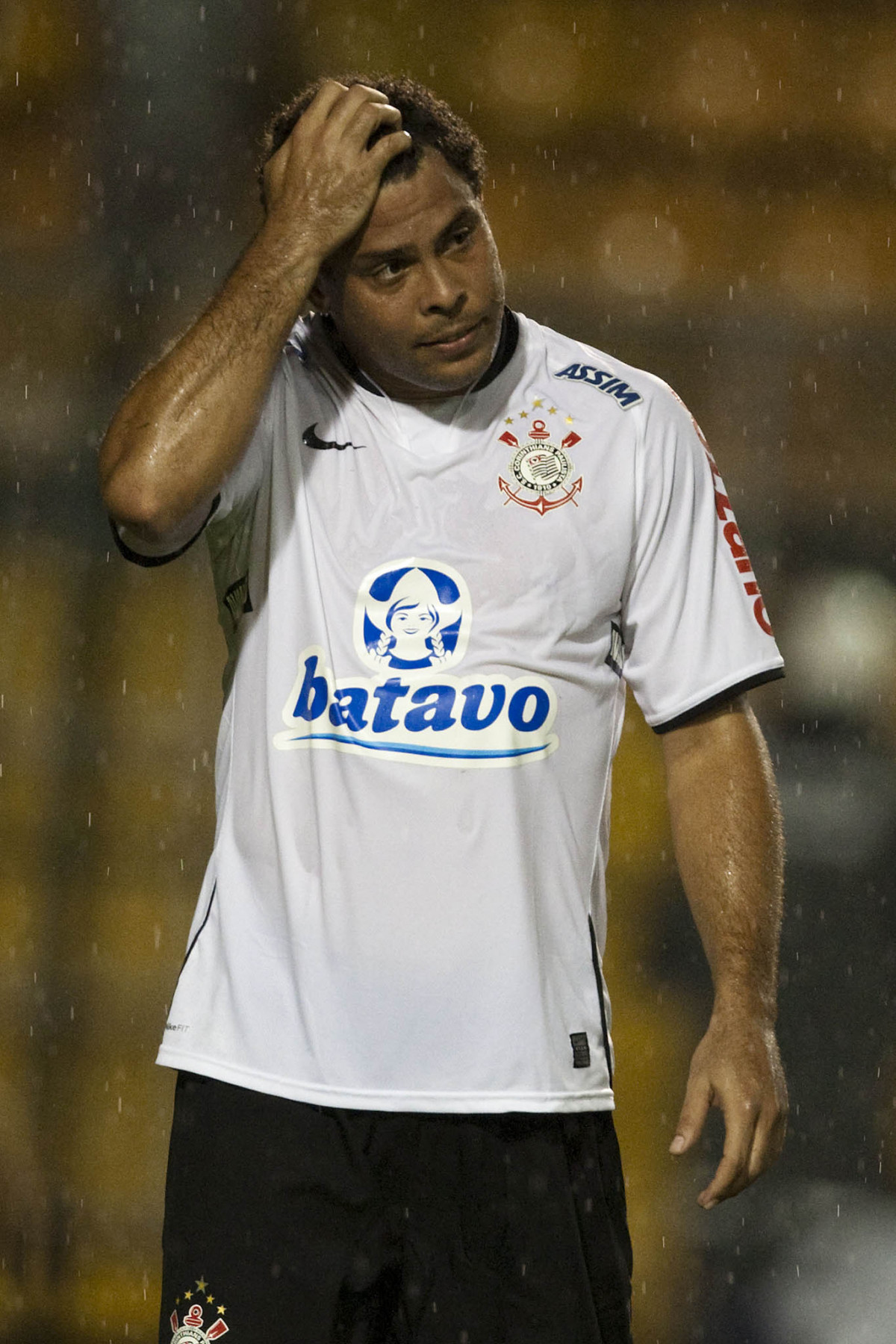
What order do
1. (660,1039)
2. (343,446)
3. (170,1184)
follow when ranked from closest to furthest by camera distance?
(170,1184) → (343,446) → (660,1039)

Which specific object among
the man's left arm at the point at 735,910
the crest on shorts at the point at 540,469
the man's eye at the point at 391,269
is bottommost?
the man's left arm at the point at 735,910

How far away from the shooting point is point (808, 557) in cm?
379

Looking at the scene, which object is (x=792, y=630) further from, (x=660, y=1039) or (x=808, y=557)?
(x=660, y=1039)

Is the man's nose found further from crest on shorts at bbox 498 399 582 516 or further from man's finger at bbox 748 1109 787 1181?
man's finger at bbox 748 1109 787 1181

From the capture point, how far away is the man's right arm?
5.51ft

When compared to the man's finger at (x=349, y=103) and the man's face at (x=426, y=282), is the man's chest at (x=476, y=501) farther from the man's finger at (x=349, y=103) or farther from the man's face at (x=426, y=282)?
the man's finger at (x=349, y=103)

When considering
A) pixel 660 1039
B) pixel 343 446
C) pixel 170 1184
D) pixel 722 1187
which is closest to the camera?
pixel 722 1187

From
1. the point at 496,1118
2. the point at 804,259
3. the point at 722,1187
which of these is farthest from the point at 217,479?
the point at 804,259

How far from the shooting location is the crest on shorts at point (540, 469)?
181 cm

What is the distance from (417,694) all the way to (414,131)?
717mm

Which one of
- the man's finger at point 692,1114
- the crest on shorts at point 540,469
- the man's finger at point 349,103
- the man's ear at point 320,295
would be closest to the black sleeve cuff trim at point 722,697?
the crest on shorts at point 540,469

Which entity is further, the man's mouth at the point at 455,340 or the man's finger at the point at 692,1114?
the man's mouth at the point at 455,340

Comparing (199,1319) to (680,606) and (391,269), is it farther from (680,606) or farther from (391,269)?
(391,269)

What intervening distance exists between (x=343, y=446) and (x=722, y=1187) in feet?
3.06
